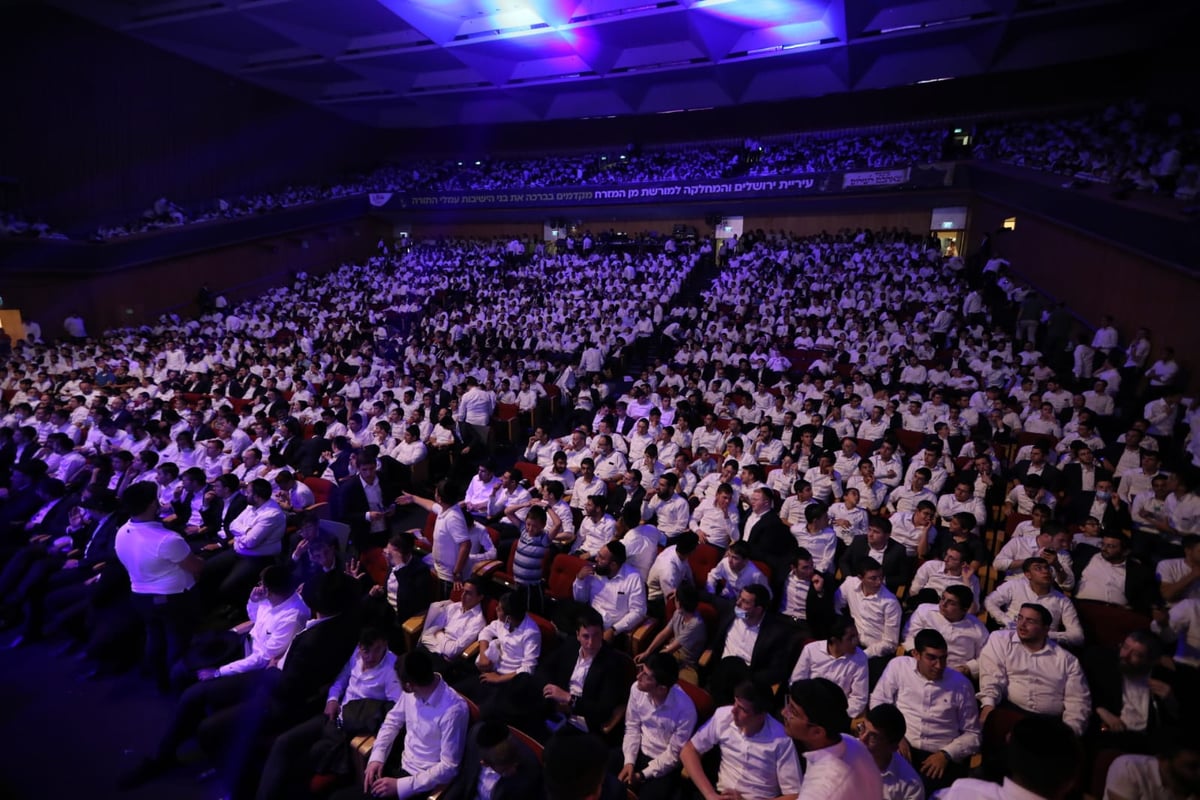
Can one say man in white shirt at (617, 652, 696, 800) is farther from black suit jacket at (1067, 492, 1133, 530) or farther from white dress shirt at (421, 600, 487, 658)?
black suit jacket at (1067, 492, 1133, 530)

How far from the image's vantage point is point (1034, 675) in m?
3.52

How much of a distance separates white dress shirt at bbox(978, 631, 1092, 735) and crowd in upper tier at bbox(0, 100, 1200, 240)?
8255 mm

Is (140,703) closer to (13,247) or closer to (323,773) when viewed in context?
(323,773)

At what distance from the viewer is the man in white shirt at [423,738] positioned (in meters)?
3.07

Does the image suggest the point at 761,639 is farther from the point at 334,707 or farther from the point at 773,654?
the point at 334,707

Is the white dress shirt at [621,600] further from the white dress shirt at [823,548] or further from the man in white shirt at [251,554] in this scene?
the man in white shirt at [251,554]

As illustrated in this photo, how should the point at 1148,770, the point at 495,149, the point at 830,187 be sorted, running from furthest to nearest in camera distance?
the point at 495,149 < the point at 830,187 < the point at 1148,770

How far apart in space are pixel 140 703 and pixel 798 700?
4.52 meters

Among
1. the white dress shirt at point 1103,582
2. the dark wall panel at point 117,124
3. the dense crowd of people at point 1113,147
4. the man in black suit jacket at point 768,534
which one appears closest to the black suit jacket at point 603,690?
the man in black suit jacket at point 768,534

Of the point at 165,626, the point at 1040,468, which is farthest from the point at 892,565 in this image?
the point at 165,626

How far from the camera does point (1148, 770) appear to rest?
2.56 meters

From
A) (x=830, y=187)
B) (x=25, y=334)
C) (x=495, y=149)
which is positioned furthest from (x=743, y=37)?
(x=25, y=334)

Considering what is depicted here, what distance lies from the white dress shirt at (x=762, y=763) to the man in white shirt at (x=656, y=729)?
0.26m

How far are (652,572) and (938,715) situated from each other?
6.86 ft
